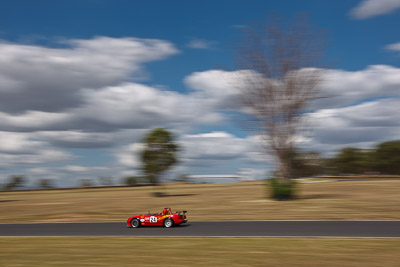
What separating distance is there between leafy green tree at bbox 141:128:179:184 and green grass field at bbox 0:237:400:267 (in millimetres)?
28356

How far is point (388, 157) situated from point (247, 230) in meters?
99.6

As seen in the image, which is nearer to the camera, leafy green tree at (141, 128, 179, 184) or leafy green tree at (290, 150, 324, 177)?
leafy green tree at (141, 128, 179, 184)

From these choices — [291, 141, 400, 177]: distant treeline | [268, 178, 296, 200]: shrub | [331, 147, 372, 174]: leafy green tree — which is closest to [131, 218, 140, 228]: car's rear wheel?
[268, 178, 296, 200]: shrub

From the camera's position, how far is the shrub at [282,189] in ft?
97.5

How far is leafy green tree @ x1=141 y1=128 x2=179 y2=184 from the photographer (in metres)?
42.2

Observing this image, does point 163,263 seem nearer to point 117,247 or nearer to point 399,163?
point 117,247

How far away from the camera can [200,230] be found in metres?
15.8

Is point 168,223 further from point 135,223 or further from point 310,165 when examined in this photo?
point 310,165

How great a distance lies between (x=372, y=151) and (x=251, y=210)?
301 ft

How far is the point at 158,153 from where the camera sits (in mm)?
42344

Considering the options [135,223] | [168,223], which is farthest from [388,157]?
[135,223]

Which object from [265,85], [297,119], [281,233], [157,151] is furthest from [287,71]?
[281,233]

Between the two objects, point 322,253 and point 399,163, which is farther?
point 399,163

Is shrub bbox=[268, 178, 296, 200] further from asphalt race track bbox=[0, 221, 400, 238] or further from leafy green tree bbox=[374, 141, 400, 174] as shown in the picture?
leafy green tree bbox=[374, 141, 400, 174]
